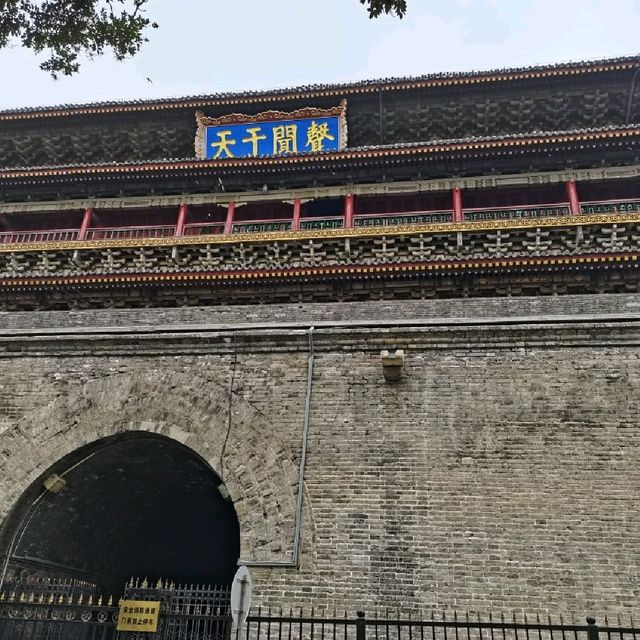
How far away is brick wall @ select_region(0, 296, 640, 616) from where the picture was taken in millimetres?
6758

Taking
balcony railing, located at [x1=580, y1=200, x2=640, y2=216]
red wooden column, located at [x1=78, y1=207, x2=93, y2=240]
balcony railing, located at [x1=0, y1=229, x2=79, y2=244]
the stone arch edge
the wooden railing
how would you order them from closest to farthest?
the stone arch edge
balcony railing, located at [x1=580, y1=200, x2=640, y2=216]
the wooden railing
red wooden column, located at [x1=78, y1=207, x2=93, y2=240]
balcony railing, located at [x1=0, y1=229, x2=79, y2=244]

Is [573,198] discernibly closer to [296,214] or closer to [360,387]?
[296,214]

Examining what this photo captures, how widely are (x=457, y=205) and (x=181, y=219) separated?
20.8ft

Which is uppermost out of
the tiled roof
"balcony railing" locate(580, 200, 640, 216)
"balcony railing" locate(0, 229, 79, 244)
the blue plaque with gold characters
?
the tiled roof

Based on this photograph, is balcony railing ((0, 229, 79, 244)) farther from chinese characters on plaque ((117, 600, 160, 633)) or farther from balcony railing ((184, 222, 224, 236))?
chinese characters on plaque ((117, 600, 160, 633))

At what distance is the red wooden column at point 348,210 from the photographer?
1307 cm

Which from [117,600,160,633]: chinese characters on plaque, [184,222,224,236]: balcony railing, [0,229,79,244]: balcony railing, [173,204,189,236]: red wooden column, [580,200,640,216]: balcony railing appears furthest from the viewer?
[0,229,79,244]: balcony railing

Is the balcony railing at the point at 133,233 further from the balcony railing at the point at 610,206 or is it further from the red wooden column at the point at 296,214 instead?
the balcony railing at the point at 610,206

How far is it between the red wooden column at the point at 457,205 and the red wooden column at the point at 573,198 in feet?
7.37

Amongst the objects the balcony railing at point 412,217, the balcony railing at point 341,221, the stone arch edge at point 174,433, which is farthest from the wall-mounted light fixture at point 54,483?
the balcony railing at point 412,217

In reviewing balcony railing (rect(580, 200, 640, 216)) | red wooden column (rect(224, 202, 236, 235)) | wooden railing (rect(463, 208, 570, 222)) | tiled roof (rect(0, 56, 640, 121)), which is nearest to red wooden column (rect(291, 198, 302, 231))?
red wooden column (rect(224, 202, 236, 235))

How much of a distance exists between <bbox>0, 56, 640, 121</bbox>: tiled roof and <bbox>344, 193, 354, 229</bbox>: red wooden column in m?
2.77

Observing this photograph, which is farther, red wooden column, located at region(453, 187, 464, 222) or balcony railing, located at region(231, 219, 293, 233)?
balcony railing, located at region(231, 219, 293, 233)

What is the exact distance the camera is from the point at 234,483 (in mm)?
7656
